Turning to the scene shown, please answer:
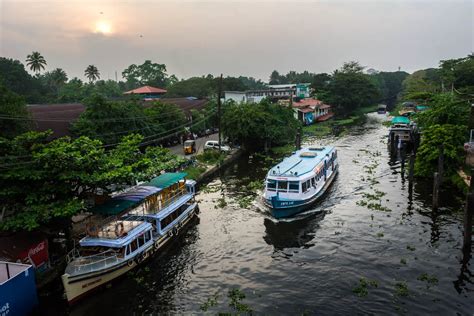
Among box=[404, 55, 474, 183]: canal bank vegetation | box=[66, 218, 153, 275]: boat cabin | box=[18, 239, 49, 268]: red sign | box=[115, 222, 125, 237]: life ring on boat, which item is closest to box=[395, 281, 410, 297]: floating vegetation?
box=[66, 218, 153, 275]: boat cabin

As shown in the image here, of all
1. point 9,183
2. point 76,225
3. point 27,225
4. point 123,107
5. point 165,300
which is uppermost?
point 123,107

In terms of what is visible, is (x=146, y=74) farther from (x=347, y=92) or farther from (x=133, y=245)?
(x=133, y=245)

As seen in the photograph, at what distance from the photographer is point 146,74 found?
504 ft

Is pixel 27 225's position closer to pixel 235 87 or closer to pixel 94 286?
pixel 94 286

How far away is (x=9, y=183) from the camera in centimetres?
2094

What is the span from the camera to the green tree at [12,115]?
94.6 feet

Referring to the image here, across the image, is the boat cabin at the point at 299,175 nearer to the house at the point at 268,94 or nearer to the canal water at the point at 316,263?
the canal water at the point at 316,263

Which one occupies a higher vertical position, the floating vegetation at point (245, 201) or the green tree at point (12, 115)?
the green tree at point (12, 115)

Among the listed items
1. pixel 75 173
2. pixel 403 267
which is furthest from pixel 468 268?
pixel 75 173

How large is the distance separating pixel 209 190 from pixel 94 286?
70.5ft

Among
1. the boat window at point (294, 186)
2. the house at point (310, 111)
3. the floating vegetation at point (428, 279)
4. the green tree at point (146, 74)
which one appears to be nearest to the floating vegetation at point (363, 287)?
the floating vegetation at point (428, 279)

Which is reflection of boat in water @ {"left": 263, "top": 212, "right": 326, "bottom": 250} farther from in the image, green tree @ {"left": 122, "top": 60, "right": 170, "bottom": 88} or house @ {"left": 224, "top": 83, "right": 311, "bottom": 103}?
green tree @ {"left": 122, "top": 60, "right": 170, "bottom": 88}

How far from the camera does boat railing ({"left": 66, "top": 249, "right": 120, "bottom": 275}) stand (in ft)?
67.3

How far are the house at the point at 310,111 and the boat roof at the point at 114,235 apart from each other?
67265mm
